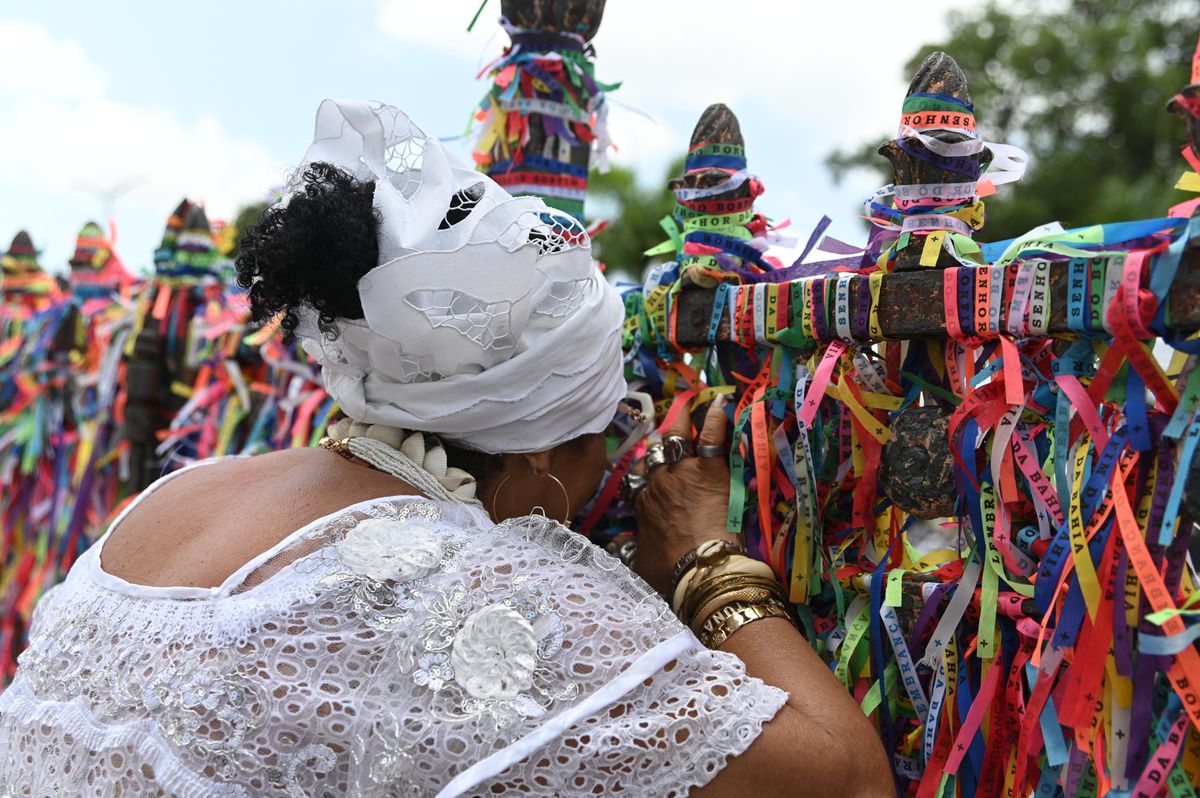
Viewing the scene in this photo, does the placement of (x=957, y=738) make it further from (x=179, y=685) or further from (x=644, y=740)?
(x=179, y=685)

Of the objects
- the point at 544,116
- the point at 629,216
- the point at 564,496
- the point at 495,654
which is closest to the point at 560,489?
the point at 564,496

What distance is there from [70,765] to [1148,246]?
4.61 feet

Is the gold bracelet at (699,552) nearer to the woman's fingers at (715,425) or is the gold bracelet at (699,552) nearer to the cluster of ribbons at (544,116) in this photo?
the woman's fingers at (715,425)

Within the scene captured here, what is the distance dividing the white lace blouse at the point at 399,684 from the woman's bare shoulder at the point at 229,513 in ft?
0.13

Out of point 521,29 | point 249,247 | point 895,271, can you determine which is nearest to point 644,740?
point 895,271

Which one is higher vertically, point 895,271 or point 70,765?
point 895,271

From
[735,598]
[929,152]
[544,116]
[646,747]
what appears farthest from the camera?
[544,116]

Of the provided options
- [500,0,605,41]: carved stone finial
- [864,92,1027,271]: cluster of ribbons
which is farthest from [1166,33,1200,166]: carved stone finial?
[500,0,605,41]: carved stone finial

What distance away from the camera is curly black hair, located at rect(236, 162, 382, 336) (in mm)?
1322

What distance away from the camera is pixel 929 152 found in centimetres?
137

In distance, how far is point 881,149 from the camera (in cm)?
144

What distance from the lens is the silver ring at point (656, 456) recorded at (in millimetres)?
1740

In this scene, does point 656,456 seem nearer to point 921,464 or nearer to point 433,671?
point 921,464

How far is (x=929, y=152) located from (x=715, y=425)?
1.84 ft
